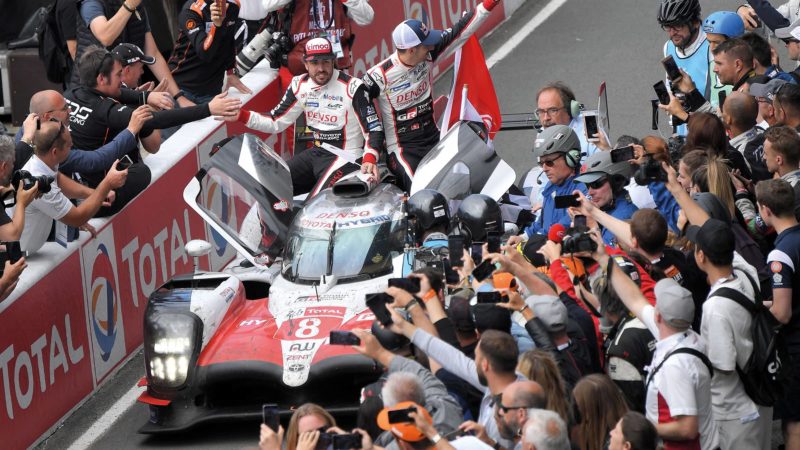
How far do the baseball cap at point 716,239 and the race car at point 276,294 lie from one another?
312 cm

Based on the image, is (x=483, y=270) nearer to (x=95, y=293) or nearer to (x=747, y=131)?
(x=747, y=131)

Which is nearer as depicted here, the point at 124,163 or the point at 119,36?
the point at 124,163

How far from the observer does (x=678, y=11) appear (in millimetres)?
13586

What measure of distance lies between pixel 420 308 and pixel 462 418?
0.72 m

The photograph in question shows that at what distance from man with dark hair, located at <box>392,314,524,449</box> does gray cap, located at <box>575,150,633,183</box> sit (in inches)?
98.4

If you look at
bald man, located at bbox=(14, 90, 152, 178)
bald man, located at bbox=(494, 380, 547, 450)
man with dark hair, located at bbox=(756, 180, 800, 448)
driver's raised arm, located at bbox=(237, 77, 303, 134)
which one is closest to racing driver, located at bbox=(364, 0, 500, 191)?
driver's raised arm, located at bbox=(237, 77, 303, 134)

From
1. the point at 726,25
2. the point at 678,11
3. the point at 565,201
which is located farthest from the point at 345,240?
the point at 726,25

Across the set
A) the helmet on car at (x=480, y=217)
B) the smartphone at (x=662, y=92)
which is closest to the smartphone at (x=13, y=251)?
the helmet on car at (x=480, y=217)

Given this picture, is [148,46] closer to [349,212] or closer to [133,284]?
[133,284]

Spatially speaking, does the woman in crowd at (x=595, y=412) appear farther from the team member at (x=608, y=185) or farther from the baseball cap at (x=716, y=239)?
the team member at (x=608, y=185)

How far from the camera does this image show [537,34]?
2095 centimetres

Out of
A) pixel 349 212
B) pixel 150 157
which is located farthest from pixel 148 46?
pixel 349 212

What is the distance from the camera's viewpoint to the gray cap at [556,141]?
11.4m

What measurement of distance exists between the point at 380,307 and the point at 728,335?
1.97m
